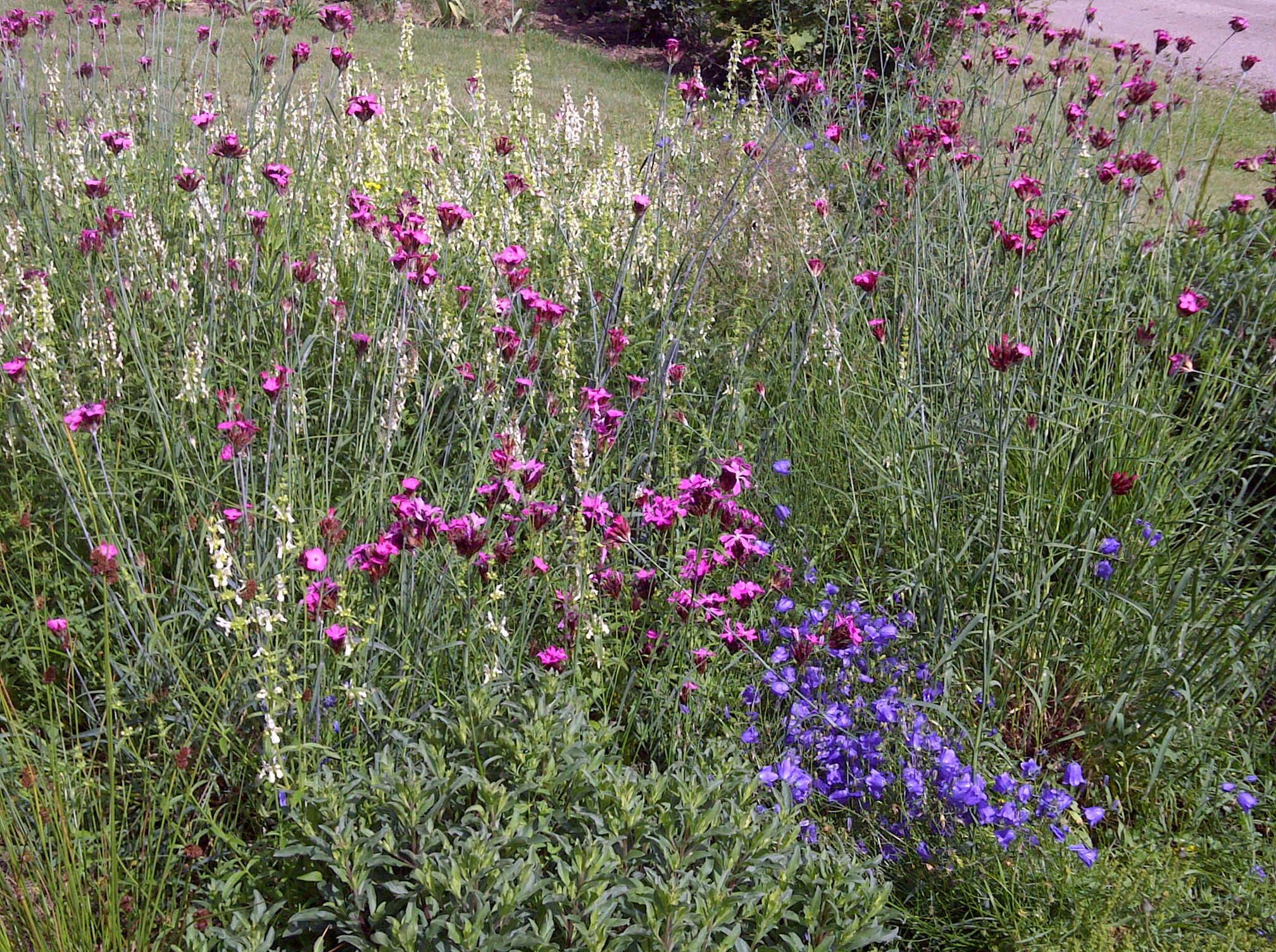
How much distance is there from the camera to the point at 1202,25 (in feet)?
44.0

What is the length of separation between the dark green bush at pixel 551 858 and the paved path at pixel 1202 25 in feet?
33.1

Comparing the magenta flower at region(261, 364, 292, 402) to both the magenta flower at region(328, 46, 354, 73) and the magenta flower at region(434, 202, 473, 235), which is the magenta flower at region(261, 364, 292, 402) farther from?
the magenta flower at region(328, 46, 354, 73)

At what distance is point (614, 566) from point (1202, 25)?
14491 millimetres

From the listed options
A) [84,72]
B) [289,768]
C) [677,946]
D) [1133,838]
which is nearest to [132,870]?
[289,768]

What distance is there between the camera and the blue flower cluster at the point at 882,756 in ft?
6.57

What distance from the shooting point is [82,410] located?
187cm

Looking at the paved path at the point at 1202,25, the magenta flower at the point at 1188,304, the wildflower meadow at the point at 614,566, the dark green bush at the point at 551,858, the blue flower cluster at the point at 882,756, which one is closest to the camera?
the dark green bush at the point at 551,858

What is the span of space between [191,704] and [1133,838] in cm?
191

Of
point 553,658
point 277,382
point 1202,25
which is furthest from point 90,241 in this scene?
point 1202,25

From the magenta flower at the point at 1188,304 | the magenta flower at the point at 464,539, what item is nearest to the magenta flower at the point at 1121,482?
the magenta flower at the point at 1188,304

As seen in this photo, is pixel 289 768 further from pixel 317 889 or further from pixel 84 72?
pixel 84 72

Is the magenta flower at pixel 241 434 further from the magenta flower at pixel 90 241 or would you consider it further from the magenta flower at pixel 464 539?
the magenta flower at pixel 90 241

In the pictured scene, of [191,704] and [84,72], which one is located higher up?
[84,72]

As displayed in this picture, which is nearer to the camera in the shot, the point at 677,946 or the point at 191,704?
the point at 677,946
